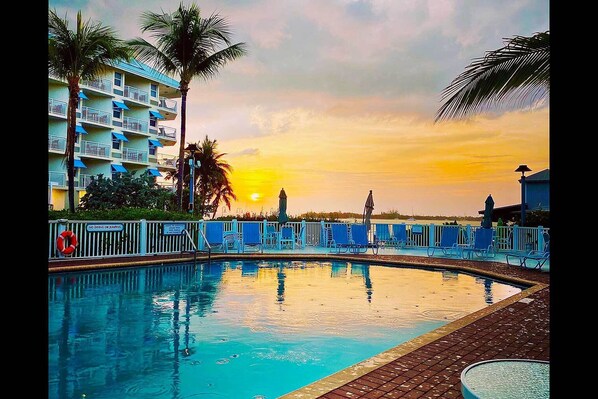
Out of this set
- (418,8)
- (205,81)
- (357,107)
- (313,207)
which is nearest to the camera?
(418,8)

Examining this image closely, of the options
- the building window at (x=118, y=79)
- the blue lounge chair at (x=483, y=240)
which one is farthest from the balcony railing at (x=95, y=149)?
the blue lounge chair at (x=483, y=240)

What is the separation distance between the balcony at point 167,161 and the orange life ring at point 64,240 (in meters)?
26.8

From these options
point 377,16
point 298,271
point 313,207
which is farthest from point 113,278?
point 313,207

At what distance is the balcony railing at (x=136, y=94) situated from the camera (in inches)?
1339

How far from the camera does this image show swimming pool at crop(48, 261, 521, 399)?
431 centimetres

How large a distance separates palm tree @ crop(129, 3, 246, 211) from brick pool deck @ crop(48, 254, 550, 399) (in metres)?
13.8

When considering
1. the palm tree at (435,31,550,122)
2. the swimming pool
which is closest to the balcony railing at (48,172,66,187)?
the swimming pool

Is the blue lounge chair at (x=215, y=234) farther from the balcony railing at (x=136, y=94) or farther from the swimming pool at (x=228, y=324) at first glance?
the balcony railing at (x=136, y=94)

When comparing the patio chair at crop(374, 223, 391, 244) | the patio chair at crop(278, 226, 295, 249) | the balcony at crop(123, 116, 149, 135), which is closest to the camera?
the patio chair at crop(278, 226, 295, 249)

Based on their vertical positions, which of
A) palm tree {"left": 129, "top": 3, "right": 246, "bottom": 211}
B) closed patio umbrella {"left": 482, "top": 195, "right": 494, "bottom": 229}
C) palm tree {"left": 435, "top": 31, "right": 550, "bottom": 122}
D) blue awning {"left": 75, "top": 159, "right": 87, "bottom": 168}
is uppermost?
palm tree {"left": 129, "top": 3, "right": 246, "bottom": 211}

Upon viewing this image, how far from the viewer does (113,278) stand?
1001 cm

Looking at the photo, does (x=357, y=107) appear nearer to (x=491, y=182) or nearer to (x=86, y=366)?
(x=491, y=182)

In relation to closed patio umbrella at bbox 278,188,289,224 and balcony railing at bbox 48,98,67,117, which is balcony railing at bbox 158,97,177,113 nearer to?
balcony railing at bbox 48,98,67,117
